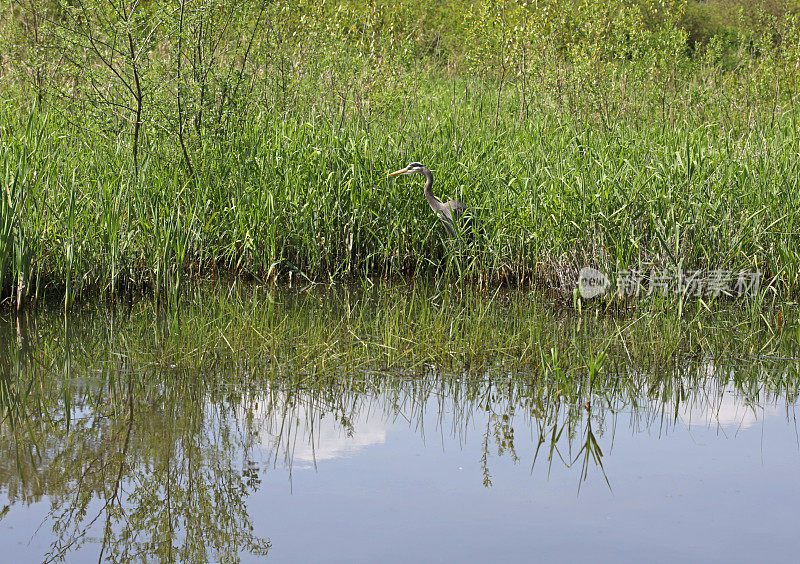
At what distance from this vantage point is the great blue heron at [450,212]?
247 inches

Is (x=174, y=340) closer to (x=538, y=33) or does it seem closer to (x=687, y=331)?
(x=687, y=331)

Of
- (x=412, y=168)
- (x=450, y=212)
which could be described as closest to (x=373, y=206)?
(x=412, y=168)

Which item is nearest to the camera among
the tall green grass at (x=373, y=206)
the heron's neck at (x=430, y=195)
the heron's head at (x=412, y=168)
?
the tall green grass at (x=373, y=206)

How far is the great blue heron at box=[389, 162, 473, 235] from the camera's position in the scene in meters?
6.26

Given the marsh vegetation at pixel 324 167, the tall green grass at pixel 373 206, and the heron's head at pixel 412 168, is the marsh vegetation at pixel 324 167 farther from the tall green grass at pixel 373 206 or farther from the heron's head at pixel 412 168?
the heron's head at pixel 412 168

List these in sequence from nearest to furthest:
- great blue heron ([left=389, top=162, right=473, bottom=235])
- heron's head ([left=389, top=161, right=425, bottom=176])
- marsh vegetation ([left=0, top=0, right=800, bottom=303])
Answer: marsh vegetation ([left=0, top=0, right=800, bottom=303]) < great blue heron ([left=389, top=162, right=473, bottom=235]) < heron's head ([left=389, top=161, right=425, bottom=176])

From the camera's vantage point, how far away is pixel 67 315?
17.2 feet

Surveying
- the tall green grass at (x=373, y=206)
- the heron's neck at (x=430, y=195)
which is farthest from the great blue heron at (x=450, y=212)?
the tall green grass at (x=373, y=206)

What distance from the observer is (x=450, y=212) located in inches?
249

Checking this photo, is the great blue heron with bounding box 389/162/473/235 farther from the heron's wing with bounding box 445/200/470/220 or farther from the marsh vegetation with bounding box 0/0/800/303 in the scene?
the marsh vegetation with bounding box 0/0/800/303

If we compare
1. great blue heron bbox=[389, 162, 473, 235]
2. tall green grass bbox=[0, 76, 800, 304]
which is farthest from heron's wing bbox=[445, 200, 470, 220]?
tall green grass bbox=[0, 76, 800, 304]

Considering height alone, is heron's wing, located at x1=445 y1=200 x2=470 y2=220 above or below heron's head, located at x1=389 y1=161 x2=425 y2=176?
below

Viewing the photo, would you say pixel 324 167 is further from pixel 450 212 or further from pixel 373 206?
pixel 450 212

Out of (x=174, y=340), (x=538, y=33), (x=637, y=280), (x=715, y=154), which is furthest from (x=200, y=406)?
(x=538, y=33)
